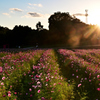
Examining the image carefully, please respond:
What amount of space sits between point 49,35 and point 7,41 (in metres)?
17.2

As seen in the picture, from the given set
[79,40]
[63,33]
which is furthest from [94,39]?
[63,33]

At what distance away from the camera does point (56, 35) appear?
58.7 m

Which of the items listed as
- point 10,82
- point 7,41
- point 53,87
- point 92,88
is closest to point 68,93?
point 53,87

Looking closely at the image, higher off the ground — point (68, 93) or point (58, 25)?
point (58, 25)

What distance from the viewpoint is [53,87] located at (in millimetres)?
4961

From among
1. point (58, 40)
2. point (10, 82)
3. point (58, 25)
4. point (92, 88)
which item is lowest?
point (92, 88)

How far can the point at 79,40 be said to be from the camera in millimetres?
63875

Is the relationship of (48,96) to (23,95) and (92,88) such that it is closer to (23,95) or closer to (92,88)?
(23,95)

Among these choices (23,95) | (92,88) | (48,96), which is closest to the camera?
(48,96)

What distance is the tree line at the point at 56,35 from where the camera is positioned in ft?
193

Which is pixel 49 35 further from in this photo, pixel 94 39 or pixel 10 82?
pixel 10 82

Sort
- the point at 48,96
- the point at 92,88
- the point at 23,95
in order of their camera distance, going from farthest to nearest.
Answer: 1. the point at 92,88
2. the point at 23,95
3. the point at 48,96

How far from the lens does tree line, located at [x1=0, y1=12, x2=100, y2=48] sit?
193 feet

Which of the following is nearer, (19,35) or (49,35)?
(49,35)
